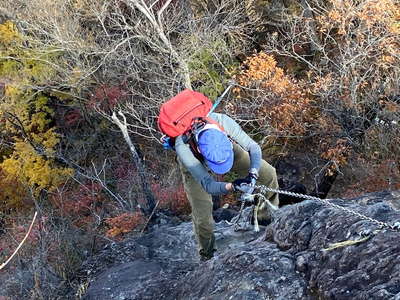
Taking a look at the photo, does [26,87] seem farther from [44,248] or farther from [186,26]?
[44,248]

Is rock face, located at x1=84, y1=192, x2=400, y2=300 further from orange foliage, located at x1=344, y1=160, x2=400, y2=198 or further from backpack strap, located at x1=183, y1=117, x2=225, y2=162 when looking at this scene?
orange foliage, located at x1=344, y1=160, x2=400, y2=198

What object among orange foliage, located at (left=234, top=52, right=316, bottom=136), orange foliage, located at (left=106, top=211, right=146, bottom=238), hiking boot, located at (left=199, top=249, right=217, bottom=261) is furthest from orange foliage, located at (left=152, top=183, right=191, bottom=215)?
hiking boot, located at (left=199, top=249, right=217, bottom=261)

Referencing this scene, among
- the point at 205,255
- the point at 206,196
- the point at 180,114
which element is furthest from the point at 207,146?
the point at 205,255

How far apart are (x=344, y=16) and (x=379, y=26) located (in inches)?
31.2

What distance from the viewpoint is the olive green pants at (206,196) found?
186 inches

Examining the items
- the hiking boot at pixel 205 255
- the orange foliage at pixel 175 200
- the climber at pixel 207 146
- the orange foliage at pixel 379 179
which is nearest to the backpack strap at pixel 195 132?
the climber at pixel 207 146

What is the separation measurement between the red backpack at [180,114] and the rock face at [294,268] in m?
0.99

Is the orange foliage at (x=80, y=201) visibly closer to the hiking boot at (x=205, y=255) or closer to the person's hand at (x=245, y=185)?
the hiking boot at (x=205, y=255)

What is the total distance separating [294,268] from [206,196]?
1599 mm

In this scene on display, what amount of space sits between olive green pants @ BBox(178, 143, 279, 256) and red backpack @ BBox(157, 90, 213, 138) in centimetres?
63

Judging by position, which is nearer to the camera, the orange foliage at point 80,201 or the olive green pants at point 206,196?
the olive green pants at point 206,196

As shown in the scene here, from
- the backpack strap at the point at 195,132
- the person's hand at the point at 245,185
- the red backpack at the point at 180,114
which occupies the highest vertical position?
the red backpack at the point at 180,114

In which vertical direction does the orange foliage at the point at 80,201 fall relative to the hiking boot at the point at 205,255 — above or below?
below

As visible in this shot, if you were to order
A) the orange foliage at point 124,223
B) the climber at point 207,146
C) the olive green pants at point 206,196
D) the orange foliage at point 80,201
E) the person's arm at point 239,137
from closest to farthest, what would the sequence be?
1. the climber at point 207,146
2. the person's arm at point 239,137
3. the olive green pants at point 206,196
4. the orange foliage at point 124,223
5. the orange foliage at point 80,201
